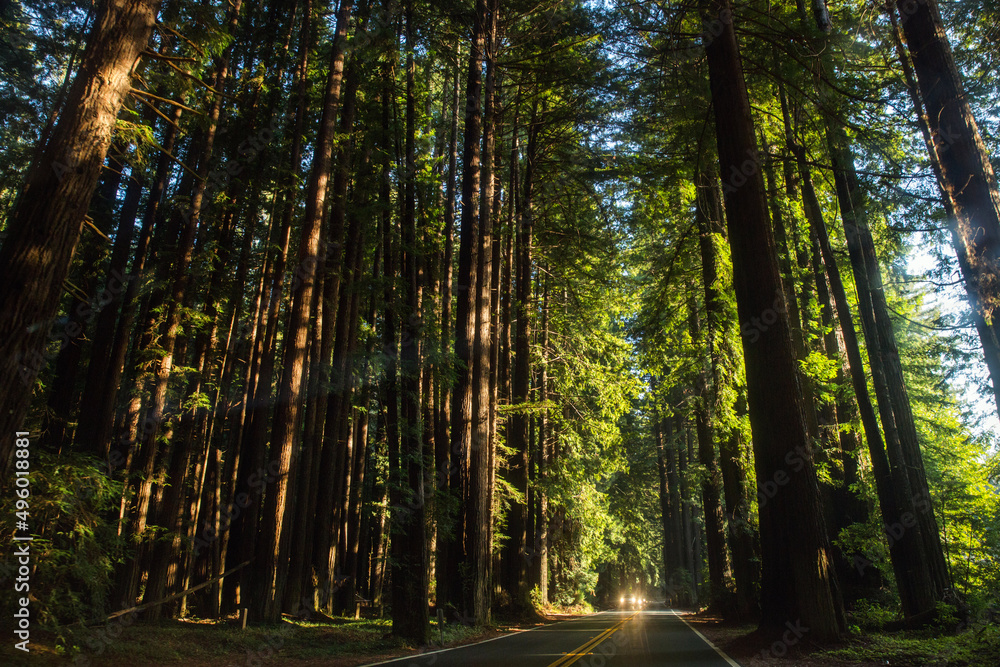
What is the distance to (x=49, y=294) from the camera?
4.88m

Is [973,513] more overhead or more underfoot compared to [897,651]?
more overhead

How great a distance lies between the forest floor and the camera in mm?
6254

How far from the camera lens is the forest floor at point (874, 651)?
20.5ft

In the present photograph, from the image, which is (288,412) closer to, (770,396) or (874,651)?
(770,396)

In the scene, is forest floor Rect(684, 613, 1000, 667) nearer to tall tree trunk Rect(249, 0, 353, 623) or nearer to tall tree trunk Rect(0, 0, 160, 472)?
tall tree trunk Rect(0, 0, 160, 472)

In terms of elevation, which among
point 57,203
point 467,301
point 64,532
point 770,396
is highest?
point 467,301

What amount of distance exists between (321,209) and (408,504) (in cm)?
674

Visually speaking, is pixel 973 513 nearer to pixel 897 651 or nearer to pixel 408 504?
pixel 897 651

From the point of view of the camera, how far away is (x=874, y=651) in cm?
665

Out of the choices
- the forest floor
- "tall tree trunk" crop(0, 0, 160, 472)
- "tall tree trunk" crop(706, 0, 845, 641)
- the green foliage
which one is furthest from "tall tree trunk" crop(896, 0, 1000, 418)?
the green foliage

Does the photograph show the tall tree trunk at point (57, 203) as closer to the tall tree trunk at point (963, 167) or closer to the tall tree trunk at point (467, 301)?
the tall tree trunk at point (467, 301)

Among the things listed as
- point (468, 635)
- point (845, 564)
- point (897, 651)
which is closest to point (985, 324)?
point (897, 651)

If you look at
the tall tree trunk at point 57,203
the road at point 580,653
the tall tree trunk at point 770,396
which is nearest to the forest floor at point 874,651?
the tall tree trunk at point 770,396

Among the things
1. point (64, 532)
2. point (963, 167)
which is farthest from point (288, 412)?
point (963, 167)
